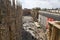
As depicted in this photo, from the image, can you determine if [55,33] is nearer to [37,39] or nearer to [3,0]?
[3,0]

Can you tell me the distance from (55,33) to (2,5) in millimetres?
6521

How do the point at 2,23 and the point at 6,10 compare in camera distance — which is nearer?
the point at 2,23

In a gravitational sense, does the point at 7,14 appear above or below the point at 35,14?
above

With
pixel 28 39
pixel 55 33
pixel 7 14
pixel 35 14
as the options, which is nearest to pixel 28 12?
pixel 35 14

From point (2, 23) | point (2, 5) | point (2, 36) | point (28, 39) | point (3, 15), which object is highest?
point (2, 5)

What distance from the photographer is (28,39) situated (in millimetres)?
17125

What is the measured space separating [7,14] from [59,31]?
714 centimetres

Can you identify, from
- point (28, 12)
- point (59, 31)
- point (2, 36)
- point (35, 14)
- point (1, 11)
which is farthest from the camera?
point (28, 12)

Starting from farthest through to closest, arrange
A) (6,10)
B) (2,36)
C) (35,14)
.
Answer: (35,14)
(6,10)
(2,36)

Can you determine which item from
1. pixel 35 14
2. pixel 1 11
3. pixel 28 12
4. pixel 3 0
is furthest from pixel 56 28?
pixel 28 12

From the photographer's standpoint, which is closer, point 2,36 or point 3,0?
point 2,36

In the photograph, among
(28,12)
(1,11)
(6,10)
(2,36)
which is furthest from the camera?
(28,12)

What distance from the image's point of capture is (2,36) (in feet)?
23.5

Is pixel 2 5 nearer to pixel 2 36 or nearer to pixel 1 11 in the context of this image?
pixel 1 11
